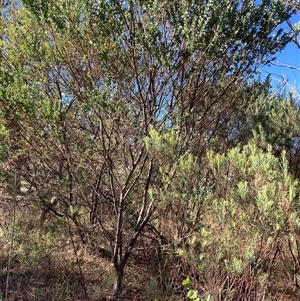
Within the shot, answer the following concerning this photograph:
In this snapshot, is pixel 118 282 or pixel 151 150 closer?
pixel 151 150

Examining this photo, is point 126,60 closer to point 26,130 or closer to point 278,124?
point 26,130

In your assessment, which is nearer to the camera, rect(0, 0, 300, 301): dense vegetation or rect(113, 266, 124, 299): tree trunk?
rect(0, 0, 300, 301): dense vegetation

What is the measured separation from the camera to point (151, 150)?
3.11m

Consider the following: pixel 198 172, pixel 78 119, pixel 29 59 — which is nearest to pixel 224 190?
pixel 198 172

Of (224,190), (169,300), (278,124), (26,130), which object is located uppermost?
(278,124)

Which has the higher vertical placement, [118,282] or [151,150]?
[151,150]

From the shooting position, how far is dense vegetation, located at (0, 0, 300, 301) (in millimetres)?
3082

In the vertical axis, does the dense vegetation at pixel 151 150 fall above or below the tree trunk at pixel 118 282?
above

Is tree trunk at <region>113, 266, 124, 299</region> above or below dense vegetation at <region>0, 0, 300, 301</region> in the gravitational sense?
below

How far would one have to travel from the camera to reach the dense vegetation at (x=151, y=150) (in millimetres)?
3082

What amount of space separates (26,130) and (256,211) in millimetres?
2271

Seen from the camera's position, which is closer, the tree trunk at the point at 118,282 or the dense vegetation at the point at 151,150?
the dense vegetation at the point at 151,150

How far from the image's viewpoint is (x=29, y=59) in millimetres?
3895

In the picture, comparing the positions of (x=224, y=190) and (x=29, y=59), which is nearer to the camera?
(x=224, y=190)
